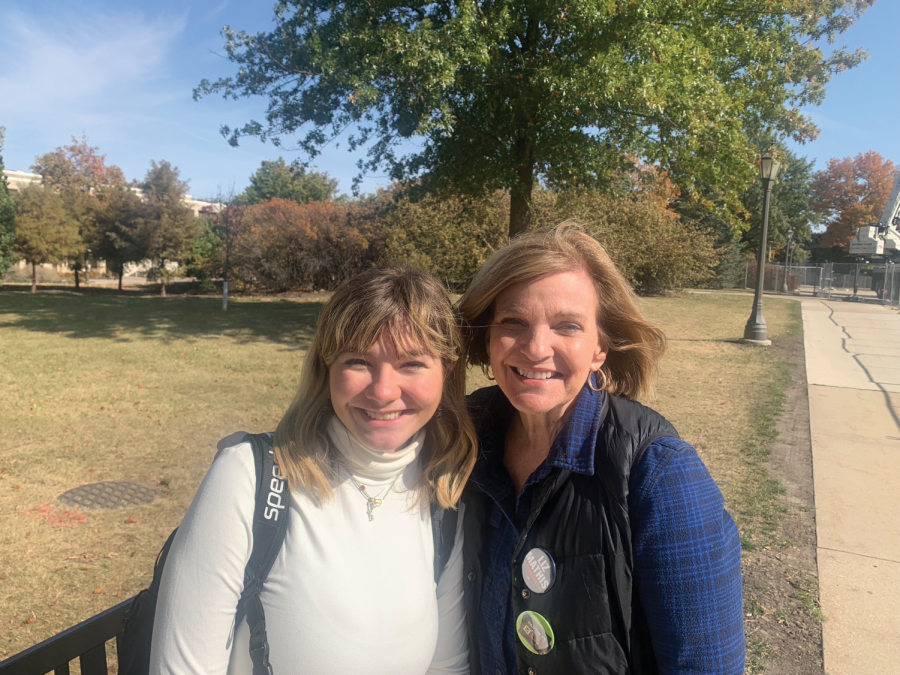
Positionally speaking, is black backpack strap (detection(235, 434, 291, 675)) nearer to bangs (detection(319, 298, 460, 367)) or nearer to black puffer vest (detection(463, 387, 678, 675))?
bangs (detection(319, 298, 460, 367))

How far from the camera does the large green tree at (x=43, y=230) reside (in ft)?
89.2

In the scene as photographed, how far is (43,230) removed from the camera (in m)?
27.4

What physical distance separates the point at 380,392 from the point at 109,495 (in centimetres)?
453

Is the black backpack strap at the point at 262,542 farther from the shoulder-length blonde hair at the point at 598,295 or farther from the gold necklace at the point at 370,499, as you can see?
the shoulder-length blonde hair at the point at 598,295

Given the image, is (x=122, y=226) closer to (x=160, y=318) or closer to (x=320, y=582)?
(x=160, y=318)

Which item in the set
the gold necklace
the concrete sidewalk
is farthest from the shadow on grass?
the gold necklace

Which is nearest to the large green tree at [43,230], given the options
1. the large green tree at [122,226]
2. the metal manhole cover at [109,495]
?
the large green tree at [122,226]

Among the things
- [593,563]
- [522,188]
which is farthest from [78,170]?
[593,563]

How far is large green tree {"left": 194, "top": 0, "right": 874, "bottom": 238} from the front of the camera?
10.3 metres

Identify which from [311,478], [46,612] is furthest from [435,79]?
[311,478]

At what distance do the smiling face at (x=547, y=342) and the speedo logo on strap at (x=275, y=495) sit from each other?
2.15 ft

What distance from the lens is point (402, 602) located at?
162cm

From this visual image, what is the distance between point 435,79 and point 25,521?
8.17m

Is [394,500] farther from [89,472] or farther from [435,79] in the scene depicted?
[435,79]
